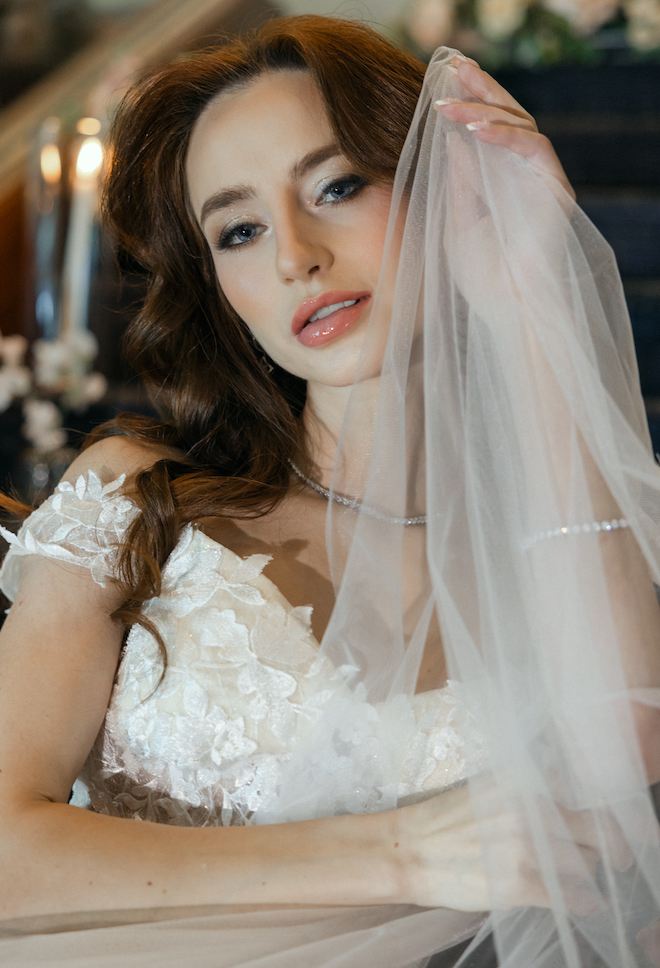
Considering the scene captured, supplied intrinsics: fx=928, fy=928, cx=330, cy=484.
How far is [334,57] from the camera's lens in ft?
4.69

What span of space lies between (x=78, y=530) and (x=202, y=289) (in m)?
0.62

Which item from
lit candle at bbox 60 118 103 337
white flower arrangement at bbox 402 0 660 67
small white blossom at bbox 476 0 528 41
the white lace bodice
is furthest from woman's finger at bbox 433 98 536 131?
small white blossom at bbox 476 0 528 41

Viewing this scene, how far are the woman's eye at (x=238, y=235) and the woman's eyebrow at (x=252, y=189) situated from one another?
0.04 m

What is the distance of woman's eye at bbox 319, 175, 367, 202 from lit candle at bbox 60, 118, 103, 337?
82.3 inches

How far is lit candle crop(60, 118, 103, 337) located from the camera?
326 centimetres

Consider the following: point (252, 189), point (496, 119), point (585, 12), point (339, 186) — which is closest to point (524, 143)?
point (496, 119)

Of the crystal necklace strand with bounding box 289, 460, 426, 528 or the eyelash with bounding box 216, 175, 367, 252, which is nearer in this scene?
the crystal necklace strand with bounding box 289, 460, 426, 528

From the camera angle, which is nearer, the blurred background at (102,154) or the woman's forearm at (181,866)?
the woman's forearm at (181,866)

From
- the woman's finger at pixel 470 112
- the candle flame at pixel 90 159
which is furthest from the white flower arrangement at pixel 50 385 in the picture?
the woman's finger at pixel 470 112

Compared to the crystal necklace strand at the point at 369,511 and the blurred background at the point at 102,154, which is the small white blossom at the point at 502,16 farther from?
the crystal necklace strand at the point at 369,511

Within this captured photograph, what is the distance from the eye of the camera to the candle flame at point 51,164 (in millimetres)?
3328

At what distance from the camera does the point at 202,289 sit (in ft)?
5.66

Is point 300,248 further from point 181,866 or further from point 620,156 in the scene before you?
point 620,156

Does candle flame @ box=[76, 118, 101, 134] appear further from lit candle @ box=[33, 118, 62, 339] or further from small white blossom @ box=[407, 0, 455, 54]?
small white blossom @ box=[407, 0, 455, 54]
